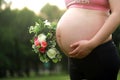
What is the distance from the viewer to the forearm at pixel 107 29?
3.15 metres

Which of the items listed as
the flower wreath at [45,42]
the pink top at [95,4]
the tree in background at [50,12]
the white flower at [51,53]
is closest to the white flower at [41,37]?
the flower wreath at [45,42]

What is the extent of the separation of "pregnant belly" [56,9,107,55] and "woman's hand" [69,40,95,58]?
71 millimetres

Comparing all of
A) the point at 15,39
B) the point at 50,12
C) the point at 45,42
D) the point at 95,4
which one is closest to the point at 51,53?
the point at 45,42

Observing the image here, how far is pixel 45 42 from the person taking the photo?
3.82 m

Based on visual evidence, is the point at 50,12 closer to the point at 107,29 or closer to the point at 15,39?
the point at 15,39

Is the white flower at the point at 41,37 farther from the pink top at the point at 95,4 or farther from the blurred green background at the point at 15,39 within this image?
the blurred green background at the point at 15,39

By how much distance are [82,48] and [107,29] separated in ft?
0.74

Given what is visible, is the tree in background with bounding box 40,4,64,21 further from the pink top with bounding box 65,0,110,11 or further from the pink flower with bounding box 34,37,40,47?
the pink top with bounding box 65,0,110,11

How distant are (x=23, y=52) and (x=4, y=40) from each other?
188 inches

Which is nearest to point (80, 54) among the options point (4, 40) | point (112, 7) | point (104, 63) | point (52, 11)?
point (104, 63)

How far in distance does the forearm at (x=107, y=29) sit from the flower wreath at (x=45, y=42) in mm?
665

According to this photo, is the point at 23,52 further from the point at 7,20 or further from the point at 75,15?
A: the point at 75,15

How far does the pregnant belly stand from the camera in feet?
10.7

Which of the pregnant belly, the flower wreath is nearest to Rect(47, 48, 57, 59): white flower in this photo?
the flower wreath
